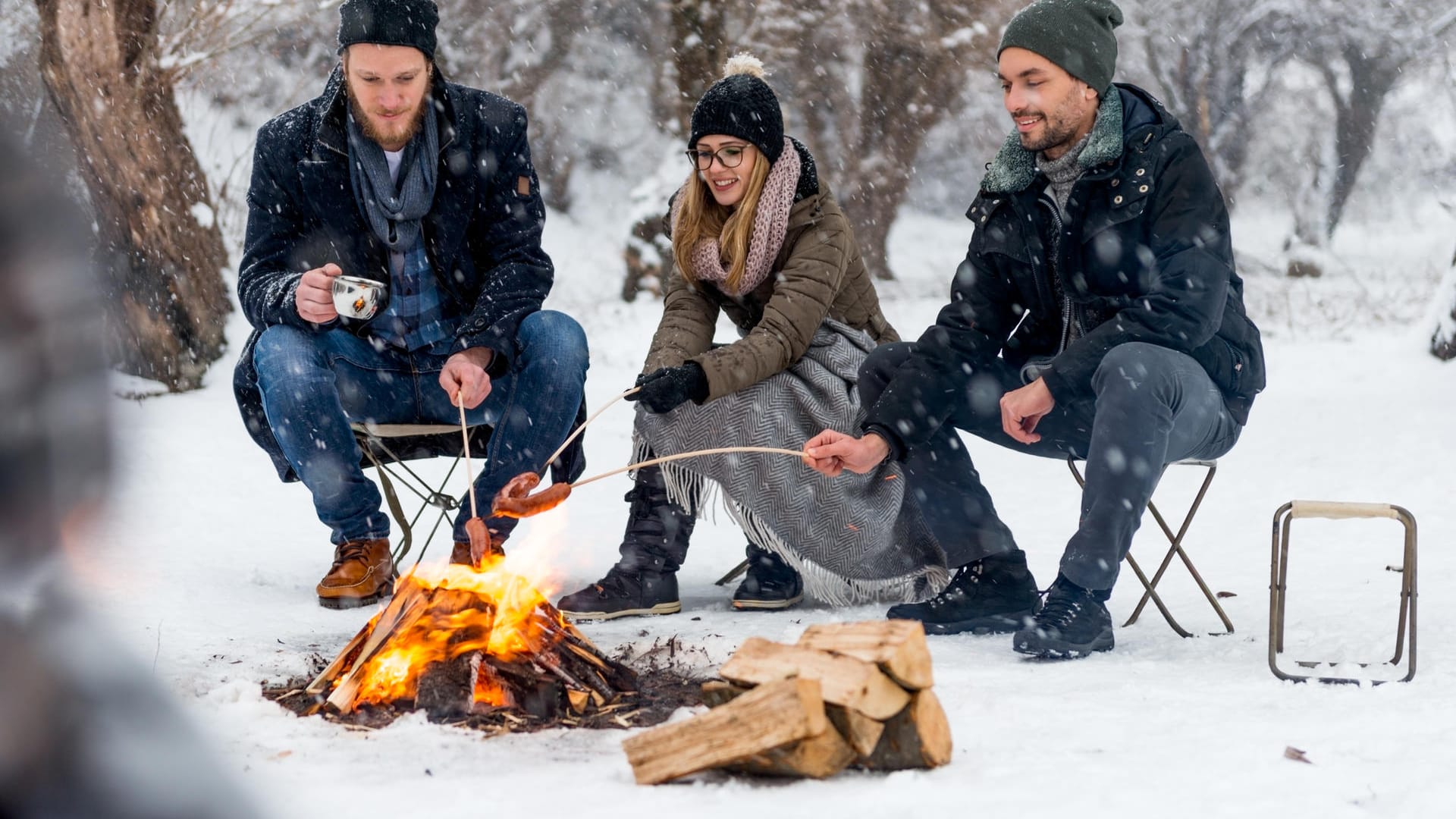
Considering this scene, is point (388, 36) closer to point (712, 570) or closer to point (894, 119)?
point (712, 570)

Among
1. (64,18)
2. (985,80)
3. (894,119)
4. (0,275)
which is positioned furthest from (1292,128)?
(0,275)

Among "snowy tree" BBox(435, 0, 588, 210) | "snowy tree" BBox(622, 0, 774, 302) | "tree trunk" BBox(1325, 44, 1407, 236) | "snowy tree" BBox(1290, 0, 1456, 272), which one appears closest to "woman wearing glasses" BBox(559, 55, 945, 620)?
"snowy tree" BBox(622, 0, 774, 302)

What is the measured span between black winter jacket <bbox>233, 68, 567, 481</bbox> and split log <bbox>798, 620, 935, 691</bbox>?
1.64 meters

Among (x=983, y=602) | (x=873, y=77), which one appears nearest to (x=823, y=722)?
(x=983, y=602)

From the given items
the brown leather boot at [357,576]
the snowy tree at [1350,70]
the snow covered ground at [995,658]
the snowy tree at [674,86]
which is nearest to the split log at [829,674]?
the snow covered ground at [995,658]

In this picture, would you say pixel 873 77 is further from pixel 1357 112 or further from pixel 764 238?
pixel 764 238

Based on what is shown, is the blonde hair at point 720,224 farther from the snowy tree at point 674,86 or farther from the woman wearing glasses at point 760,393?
the snowy tree at point 674,86

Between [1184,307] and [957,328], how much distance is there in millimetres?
603

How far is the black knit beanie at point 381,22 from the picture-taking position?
3309 millimetres

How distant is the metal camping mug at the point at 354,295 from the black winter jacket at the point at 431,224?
242 mm

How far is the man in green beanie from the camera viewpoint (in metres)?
2.82

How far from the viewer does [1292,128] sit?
16.5 m

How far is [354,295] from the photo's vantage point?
3.19m

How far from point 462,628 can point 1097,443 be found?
4.60 feet
